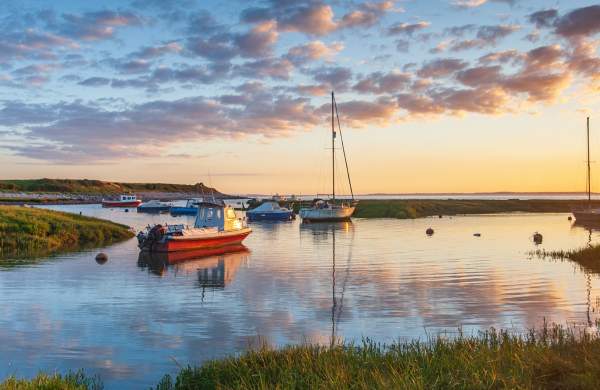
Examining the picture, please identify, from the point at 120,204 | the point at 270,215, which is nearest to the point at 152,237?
the point at 270,215

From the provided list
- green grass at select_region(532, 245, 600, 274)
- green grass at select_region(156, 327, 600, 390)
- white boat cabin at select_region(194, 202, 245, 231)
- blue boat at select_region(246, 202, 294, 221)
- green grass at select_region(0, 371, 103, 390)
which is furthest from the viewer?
blue boat at select_region(246, 202, 294, 221)

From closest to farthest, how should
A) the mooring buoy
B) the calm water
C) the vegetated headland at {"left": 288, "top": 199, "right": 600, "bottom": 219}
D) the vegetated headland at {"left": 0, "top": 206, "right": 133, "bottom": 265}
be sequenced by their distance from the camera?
the calm water, the mooring buoy, the vegetated headland at {"left": 0, "top": 206, "right": 133, "bottom": 265}, the vegetated headland at {"left": 288, "top": 199, "right": 600, "bottom": 219}

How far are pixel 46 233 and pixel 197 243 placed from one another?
539 inches

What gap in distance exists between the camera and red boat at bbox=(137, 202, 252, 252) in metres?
41.9

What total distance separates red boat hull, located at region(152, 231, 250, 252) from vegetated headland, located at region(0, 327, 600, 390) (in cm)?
2934

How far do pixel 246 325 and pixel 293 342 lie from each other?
284 centimetres

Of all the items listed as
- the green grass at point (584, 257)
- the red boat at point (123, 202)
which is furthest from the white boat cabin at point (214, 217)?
the red boat at point (123, 202)

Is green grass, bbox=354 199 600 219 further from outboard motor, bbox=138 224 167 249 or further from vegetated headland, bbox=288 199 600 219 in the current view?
outboard motor, bbox=138 224 167 249

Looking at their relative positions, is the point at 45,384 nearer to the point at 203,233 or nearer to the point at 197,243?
the point at 197,243

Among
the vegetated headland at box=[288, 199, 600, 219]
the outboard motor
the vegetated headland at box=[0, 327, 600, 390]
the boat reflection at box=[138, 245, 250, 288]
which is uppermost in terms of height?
the vegetated headland at box=[288, 199, 600, 219]

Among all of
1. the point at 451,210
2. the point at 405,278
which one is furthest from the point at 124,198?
the point at 405,278

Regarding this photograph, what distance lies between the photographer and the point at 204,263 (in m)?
37.5

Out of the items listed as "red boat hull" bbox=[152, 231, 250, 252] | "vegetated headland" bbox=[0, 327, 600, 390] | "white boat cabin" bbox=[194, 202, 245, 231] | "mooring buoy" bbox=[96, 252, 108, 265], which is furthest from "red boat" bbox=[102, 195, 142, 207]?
"vegetated headland" bbox=[0, 327, 600, 390]

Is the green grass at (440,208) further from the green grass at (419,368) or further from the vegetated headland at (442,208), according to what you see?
the green grass at (419,368)
